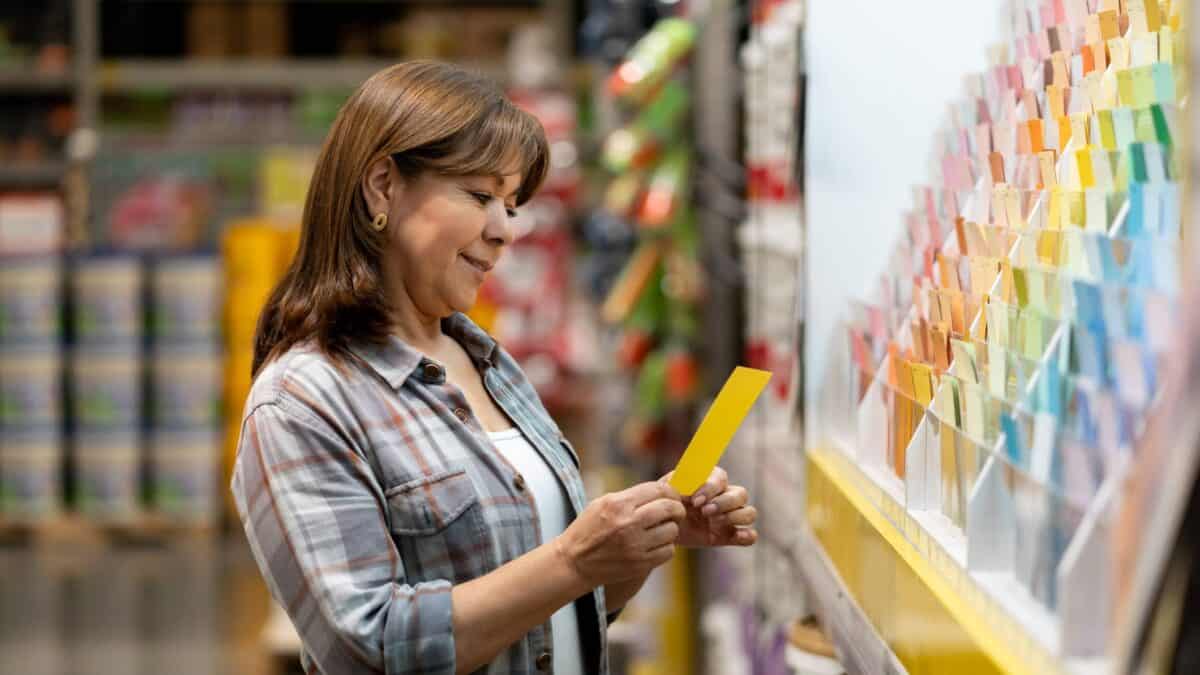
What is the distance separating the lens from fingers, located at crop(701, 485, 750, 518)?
5.41ft

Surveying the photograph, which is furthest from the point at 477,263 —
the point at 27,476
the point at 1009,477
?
the point at 27,476

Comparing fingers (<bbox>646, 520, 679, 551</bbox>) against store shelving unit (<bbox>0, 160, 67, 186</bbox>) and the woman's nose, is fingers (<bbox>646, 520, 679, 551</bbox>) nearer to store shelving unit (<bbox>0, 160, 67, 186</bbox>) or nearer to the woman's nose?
the woman's nose

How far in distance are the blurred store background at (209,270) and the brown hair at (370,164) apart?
8.21 ft

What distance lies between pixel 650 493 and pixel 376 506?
25cm

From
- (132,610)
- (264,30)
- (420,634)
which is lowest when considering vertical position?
(132,610)

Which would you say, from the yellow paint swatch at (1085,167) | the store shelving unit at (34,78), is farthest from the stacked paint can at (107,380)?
the yellow paint swatch at (1085,167)

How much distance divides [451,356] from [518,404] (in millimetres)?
88

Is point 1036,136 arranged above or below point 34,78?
below

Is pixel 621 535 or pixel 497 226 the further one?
pixel 497 226

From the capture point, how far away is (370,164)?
5.18 ft

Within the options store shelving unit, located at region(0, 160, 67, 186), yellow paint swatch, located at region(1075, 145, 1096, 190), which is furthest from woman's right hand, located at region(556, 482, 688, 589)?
store shelving unit, located at region(0, 160, 67, 186)

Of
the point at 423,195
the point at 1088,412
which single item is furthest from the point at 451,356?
the point at 1088,412

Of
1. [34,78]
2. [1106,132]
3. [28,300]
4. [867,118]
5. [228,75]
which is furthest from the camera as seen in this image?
[228,75]

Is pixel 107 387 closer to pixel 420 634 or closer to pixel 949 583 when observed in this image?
pixel 420 634
